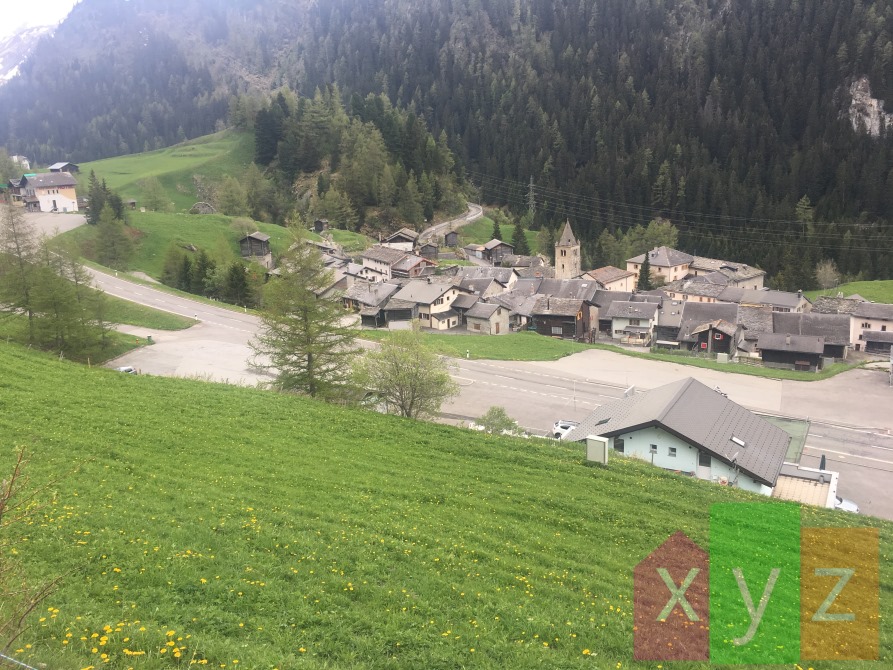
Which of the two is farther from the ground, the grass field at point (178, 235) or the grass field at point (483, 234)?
the grass field at point (178, 235)

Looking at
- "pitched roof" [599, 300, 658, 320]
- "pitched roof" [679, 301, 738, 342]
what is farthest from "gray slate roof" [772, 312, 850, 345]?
"pitched roof" [599, 300, 658, 320]

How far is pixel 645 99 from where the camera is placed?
12375cm

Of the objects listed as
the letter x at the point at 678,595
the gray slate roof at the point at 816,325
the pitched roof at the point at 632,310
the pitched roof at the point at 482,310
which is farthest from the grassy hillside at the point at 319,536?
the pitched roof at the point at 632,310

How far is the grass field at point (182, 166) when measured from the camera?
9388 cm

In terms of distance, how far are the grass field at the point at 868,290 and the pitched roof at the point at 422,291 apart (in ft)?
140

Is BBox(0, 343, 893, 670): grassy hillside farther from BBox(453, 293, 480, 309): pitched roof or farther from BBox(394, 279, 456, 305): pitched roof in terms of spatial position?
BBox(453, 293, 480, 309): pitched roof

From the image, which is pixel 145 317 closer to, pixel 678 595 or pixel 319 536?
pixel 319 536

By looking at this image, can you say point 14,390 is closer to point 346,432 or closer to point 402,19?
point 346,432

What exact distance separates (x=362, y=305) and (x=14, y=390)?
39.3m

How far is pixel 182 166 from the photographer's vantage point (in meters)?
104

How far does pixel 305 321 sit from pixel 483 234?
70791 mm

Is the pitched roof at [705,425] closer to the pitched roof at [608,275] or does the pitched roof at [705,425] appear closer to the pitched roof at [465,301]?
the pitched roof at [465,301]

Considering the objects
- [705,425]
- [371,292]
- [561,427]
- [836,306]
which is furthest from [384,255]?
[705,425]

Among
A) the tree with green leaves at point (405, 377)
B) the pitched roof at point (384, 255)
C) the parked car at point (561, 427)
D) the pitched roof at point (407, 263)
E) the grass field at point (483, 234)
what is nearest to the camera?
the tree with green leaves at point (405, 377)
